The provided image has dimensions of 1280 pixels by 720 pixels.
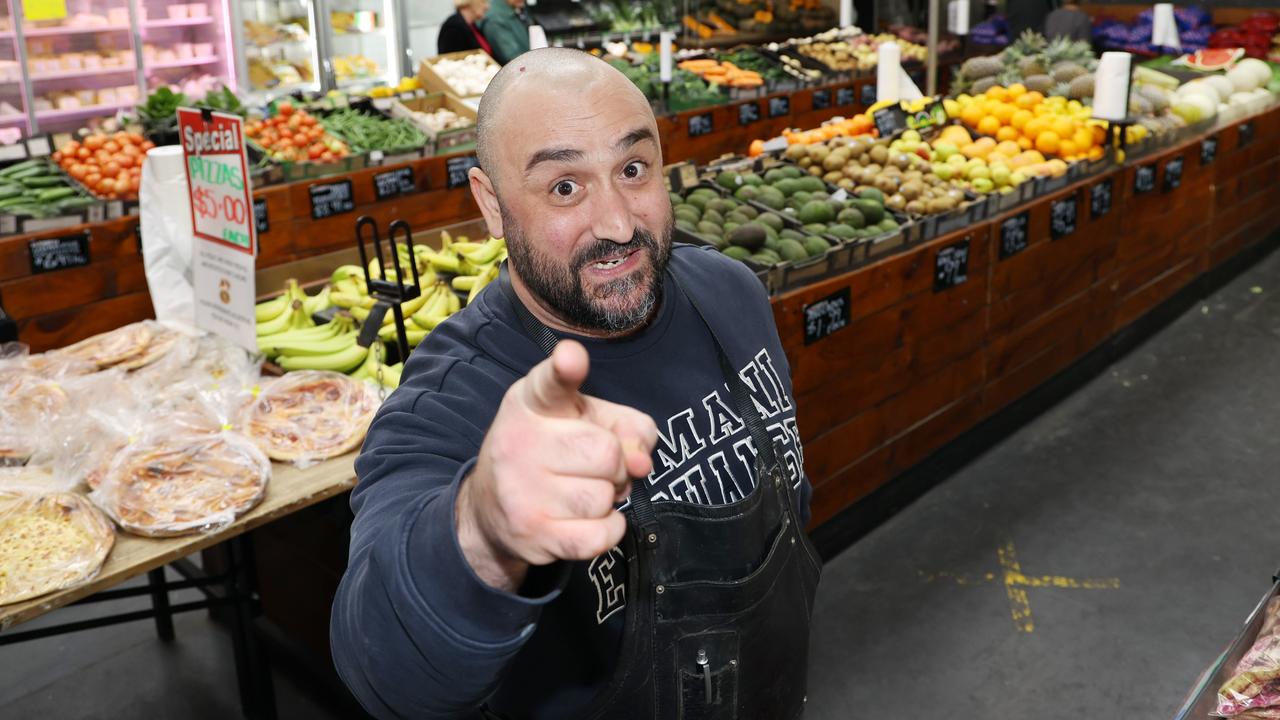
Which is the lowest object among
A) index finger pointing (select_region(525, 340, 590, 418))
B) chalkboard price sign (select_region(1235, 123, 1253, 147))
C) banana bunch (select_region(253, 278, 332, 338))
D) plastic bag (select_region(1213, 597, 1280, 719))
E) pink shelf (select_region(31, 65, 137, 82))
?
plastic bag (select_region(1213, 597, 1280, 719))

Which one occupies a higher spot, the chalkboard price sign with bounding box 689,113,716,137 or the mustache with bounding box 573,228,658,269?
the mustache with bounding box 573,228,658,269

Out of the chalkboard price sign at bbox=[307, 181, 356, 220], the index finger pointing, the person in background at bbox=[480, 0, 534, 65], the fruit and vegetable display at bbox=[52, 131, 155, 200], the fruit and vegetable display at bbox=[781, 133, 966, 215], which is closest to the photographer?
the index finger pointing

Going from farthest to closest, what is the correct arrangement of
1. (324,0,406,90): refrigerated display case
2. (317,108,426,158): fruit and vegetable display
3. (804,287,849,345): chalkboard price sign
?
(324,0,406,90): refrigerated display case < (317,108,426,158): fruit and vegetable display < (804,287,849,345): chalkboard price sign

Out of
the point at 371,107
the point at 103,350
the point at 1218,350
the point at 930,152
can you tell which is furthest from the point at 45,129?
the point at 1218,350

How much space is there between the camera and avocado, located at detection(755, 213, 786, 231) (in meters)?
4.05

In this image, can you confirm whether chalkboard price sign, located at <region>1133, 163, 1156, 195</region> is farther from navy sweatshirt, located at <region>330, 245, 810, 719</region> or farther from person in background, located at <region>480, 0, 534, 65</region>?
person in background, located at <region>480, 0, 534, 65</region>

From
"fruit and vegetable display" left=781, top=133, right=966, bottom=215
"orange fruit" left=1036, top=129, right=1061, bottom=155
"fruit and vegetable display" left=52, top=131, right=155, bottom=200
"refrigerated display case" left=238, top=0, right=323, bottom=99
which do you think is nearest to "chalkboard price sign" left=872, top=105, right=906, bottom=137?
"fruit and vegetable display" left=781, top=133, right=966, bottom=215

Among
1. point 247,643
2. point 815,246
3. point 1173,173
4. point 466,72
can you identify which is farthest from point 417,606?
point 466,72

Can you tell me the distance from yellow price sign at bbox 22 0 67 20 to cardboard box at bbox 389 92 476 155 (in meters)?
2.64

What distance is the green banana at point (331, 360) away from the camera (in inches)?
134

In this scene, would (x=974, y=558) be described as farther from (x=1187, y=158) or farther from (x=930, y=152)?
(x=1187, y=158)

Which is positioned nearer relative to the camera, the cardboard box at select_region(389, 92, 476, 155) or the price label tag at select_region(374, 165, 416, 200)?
the price label tag at select_region(374, 165, 416, 200)

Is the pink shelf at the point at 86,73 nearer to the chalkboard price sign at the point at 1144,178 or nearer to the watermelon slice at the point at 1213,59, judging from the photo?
the chalkboard price sign at the point at 1144,178

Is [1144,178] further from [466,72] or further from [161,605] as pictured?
[161,605]
